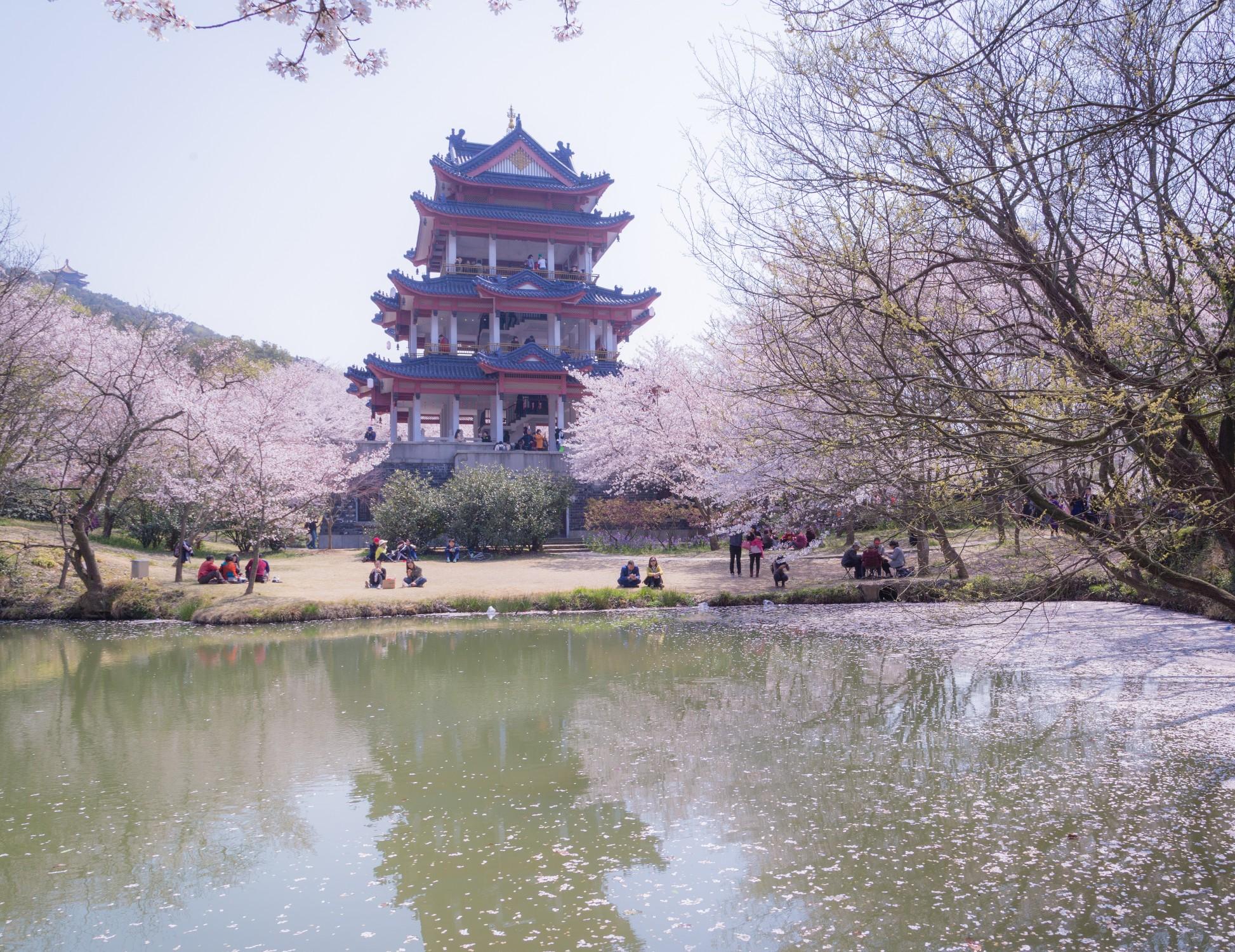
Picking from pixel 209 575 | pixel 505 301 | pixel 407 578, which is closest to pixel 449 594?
pixel 407 578

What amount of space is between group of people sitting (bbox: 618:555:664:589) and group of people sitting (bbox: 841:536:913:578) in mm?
4018

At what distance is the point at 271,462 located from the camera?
59.2 ft

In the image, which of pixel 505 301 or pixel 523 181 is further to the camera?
pixel 523 181

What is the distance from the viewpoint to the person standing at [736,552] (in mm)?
20047

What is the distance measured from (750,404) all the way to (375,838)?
12.7 metres

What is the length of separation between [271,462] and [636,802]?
1380 centimetres

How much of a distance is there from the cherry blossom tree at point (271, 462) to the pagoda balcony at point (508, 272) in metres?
7.56

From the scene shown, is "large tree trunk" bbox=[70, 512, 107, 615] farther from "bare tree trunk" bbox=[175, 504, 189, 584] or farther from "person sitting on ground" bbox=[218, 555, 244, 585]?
"person sitting on ground" bbox=[218, 555, 244, 585]

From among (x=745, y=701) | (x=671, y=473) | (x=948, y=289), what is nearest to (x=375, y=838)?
(x=745, y=701)

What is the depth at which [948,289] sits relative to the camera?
7.22m

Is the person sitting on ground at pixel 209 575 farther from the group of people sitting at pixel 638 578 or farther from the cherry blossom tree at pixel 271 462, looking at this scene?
the group of people sitting at pixel 638 578

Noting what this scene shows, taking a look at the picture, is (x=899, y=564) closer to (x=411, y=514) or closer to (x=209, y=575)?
(x=411, y=514)

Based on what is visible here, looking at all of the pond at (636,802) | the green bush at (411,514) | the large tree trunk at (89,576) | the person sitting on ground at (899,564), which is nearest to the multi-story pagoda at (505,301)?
the green bush at (411,514)

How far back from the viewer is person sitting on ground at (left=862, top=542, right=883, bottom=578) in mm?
18609
